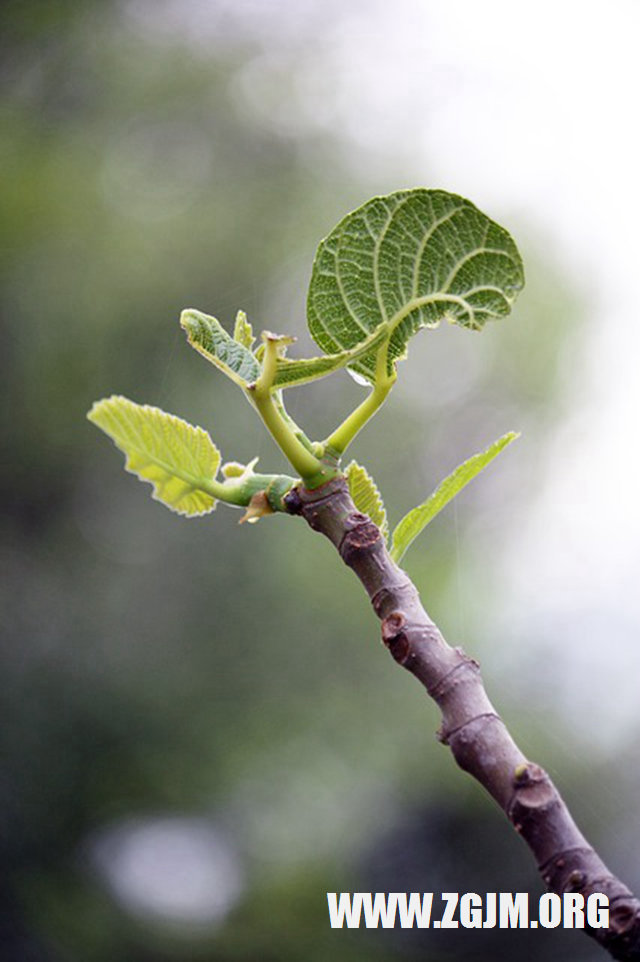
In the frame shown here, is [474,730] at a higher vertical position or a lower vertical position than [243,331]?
lower


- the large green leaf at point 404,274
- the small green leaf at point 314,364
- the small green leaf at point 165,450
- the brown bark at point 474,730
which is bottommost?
the brown bark at point 474,730

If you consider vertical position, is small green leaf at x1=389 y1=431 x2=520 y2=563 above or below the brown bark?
above

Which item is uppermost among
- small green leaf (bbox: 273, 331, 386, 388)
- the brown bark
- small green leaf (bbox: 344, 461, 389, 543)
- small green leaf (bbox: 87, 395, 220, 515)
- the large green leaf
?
the large green leaf

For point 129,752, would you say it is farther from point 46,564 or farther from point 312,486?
point 312,486

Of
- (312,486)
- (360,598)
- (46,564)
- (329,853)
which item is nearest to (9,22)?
(46,564)

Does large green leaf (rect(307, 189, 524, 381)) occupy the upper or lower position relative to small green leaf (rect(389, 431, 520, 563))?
upper

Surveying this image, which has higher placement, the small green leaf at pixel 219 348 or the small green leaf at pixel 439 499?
the small green leaf at pixel 219 348
